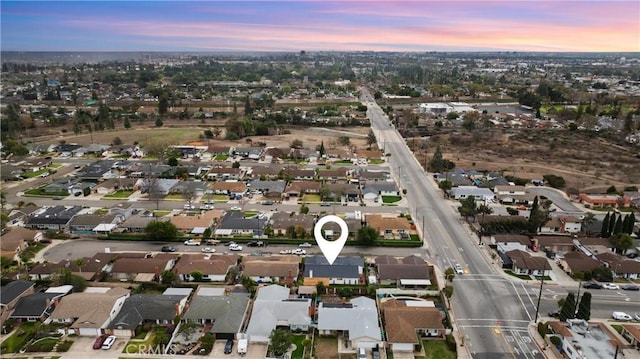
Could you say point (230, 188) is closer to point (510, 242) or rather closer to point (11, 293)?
point (11, 293)

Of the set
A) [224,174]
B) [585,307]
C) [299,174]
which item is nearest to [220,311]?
[585,307]

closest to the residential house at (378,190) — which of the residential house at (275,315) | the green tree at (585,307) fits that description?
the residential house at (275,315)

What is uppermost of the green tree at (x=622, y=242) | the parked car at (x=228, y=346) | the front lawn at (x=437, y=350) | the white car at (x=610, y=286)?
the green tree at (x=622, y=242)

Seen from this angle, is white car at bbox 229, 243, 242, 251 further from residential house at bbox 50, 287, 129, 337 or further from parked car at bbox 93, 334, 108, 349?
parked car at bbox 93, 334, 108, 349

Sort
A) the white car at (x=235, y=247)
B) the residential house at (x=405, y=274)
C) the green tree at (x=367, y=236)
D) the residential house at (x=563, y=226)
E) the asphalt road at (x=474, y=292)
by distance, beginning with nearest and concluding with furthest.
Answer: the asphalt road at (x=474, y=292) → the residential house at (x=405, y=274) → the white car at (x=235, y=247) → the green tree at (x=367, y=236) → the residential house at (x=563, y=226)

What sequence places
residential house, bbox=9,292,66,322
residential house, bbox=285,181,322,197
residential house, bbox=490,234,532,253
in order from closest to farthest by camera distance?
residential house, bbox=9,292,66,322
residential house, bbox=490,234,532,253
residential house, bbox=285,181,322,197

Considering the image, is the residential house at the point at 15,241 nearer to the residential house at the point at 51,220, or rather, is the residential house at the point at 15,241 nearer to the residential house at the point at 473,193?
the residential house at the point at 51,220

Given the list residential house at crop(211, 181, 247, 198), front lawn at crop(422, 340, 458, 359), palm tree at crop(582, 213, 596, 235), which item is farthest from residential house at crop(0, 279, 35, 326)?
palm tree at crop(582, 213, 596, 235)

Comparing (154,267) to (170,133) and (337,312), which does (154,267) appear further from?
(170,133)
